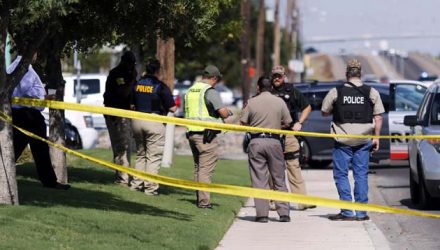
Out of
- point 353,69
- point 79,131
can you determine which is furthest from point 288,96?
point 79,131

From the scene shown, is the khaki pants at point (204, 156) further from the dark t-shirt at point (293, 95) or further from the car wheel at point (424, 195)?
the car wheel at point (424, 195)

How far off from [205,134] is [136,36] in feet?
5.31

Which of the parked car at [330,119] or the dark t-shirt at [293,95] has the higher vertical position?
the dark t-shirt at [293,95]

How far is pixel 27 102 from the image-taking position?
11.6m

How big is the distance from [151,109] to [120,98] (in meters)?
0.82

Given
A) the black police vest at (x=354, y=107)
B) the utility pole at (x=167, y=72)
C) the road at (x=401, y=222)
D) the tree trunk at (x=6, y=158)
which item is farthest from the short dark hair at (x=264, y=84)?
→ the utility pole at (x=167, y=72)

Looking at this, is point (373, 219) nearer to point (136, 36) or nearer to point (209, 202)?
point (209, 202)

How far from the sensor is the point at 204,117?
13320 mm

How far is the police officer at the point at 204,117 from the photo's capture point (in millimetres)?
13320

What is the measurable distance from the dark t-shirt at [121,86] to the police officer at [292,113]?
198cm

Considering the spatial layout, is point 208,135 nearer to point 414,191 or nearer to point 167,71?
point 414,191

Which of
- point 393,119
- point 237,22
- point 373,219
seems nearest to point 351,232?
point 373,219

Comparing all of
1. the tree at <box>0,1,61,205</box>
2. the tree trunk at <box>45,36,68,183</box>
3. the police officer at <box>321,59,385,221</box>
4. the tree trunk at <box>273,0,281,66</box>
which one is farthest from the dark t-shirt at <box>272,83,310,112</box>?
the tree trunk at <box>273,0,281,66</box>

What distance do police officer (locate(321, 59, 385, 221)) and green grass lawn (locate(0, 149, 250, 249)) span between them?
143 centimetres
